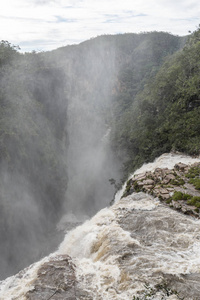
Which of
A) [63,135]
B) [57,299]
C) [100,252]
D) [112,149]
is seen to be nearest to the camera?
[57,299]

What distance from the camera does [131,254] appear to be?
905cm

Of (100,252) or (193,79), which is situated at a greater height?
(193,79)

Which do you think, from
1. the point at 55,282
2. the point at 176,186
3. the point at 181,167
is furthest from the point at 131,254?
the point at 181,167

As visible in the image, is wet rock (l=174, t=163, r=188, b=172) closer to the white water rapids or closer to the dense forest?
the dense forest

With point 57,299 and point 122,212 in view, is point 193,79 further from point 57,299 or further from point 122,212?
point 57,299

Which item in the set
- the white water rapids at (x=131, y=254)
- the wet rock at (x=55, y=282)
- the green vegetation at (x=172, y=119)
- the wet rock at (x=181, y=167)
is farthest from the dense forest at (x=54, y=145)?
the wet rock at (x=55, y=282)

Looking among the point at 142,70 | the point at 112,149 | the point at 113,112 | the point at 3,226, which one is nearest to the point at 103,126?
the point at 113,112

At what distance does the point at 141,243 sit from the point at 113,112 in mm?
55373

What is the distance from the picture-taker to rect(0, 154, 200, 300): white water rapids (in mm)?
7621

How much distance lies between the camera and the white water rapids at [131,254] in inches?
300

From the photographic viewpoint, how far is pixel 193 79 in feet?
86.8

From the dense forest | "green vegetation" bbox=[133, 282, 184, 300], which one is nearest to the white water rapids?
"green vegetation" bbox=[133, 282, 184, 300]

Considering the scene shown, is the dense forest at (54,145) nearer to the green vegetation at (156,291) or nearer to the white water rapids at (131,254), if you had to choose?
the white water rapids at (131,254)

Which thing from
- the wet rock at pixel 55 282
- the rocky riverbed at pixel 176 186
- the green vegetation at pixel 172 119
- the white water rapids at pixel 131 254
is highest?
the green vegetation at pixel 172 119
